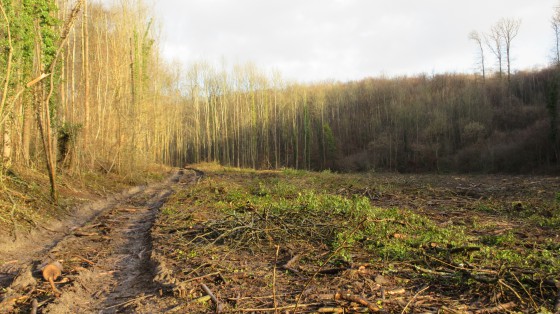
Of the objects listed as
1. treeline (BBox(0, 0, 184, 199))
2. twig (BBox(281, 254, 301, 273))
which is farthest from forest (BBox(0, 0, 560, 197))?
twig (BBox(281, 254, 301, 273))

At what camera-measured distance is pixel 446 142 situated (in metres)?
36.2

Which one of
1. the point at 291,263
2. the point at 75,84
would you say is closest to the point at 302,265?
the point at 291,263

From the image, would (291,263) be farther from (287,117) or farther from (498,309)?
A: (287,117)

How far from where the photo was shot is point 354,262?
429 centimetres

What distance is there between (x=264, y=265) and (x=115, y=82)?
55.1 ft

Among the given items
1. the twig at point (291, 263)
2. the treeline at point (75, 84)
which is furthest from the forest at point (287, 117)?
the twig at point (291, 263)

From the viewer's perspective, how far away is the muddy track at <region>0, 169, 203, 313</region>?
356 cm

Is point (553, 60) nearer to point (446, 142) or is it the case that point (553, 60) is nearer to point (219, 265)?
point (446, 142)

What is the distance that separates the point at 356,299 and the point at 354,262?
3.43 feet

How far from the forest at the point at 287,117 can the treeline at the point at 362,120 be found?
0.13 metres

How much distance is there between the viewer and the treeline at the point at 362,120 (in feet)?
119

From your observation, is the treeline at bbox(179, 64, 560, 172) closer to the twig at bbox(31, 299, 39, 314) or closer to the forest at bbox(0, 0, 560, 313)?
the forest at bbox(0, 0, 560, 313)

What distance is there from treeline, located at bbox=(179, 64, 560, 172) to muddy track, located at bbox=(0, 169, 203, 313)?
1233 inches

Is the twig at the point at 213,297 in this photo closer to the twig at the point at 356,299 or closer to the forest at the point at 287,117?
the twig at the point at 356,299
